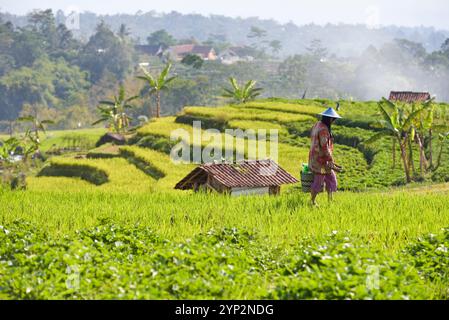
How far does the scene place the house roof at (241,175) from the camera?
17.0 metres

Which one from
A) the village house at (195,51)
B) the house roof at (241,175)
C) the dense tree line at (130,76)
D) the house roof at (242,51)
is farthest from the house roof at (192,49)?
the house roof at (241,175)

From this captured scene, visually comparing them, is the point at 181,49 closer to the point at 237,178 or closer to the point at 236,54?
the point at 236,54

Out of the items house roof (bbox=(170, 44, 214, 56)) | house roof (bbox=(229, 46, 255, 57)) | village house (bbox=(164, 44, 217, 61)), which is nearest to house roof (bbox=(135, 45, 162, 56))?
village house (bbox=(164, 44, 217, 61))

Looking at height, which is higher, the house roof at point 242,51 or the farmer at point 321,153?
the farmer at point 321,153

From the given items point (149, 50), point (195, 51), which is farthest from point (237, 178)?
point (195, 51)

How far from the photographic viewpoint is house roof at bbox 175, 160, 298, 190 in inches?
667

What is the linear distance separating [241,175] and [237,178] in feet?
0.90

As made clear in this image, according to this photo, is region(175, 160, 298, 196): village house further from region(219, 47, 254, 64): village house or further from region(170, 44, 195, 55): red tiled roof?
region(219, 47, 254, 64): village house

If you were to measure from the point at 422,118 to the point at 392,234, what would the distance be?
59.9 feet

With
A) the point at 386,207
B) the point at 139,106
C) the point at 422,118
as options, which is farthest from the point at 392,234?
the point at 139,106

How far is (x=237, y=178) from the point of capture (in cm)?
1728

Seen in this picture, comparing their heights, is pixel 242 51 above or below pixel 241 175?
below

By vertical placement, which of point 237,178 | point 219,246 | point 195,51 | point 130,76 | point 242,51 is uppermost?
point 219,246

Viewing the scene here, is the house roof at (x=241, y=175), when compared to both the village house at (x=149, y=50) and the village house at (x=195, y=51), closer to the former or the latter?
the village house at (x=149, y=50)
